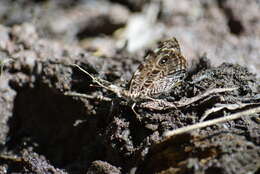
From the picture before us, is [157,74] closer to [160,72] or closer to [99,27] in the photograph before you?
[160,72]

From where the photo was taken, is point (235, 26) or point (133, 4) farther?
point (133, 4)

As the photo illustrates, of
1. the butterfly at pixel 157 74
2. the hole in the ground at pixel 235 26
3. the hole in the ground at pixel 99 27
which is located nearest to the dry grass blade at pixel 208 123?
the butterfly at pixel 157 74

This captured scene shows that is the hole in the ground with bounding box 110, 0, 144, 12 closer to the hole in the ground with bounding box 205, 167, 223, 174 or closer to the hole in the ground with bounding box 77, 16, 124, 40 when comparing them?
the hole in the ground with bounding box 77, 16, 124, 40

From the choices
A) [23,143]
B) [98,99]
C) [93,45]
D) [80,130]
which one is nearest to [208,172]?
[98,99]

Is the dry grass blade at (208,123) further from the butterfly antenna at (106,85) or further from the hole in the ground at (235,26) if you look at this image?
the hole in the ground at (235,26)

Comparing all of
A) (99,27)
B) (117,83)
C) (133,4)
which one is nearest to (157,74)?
(117,83)

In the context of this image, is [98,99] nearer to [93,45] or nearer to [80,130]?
[80,130]
